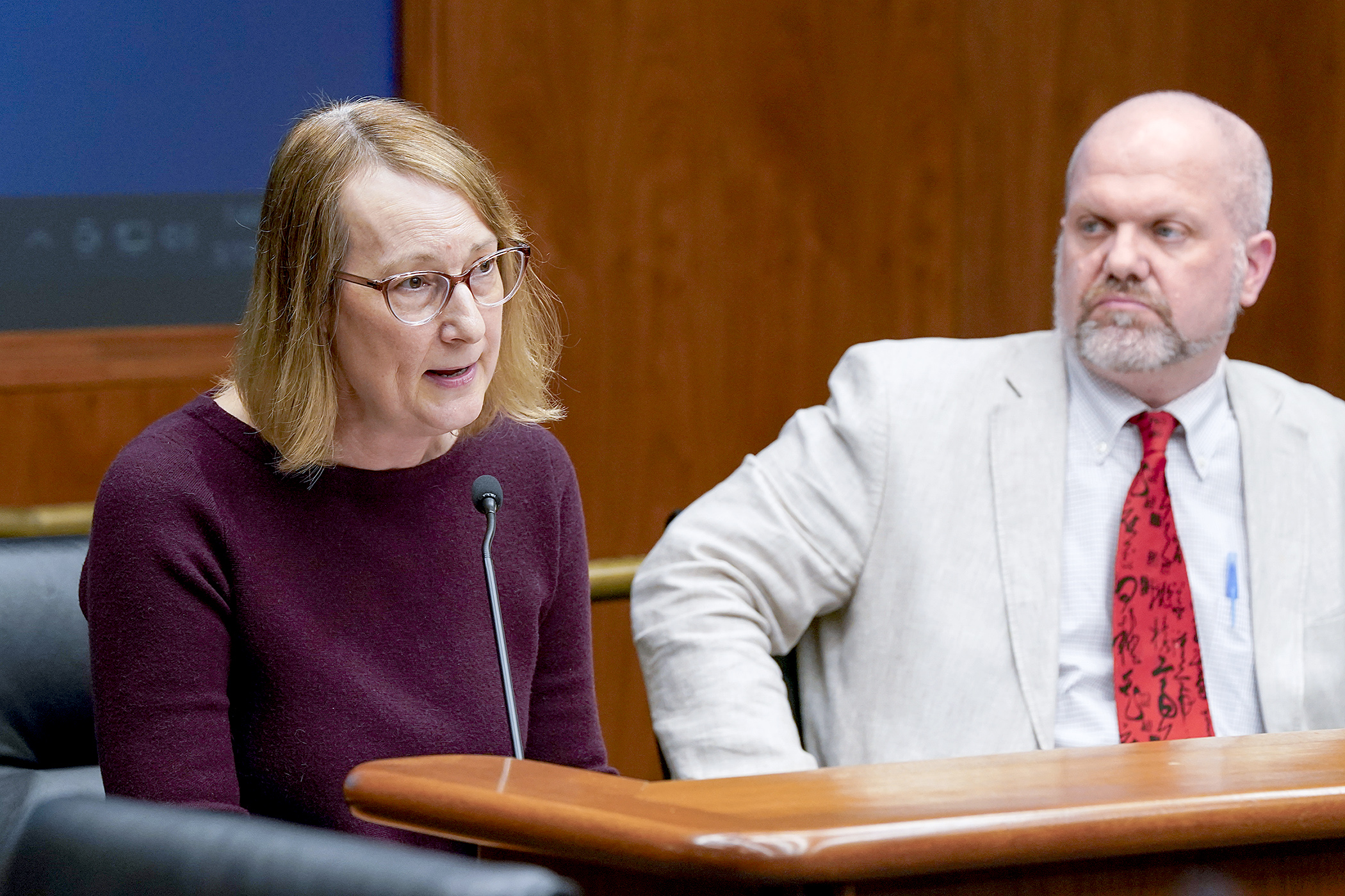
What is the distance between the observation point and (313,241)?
4.44ft

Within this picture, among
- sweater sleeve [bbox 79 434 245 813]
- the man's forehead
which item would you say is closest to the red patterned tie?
the man's forehead

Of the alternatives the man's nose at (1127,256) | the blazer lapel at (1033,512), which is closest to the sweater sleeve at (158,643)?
the blazer lapel at (1033,512)

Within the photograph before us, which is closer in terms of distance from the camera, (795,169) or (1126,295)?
(1126,295)

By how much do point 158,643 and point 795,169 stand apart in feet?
6.54

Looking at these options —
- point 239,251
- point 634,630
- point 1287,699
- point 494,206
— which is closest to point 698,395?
point 239,251

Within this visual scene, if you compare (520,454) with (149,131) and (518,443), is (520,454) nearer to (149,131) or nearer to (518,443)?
(518,443)

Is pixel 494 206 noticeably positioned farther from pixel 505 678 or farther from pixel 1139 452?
pixel 1139 452

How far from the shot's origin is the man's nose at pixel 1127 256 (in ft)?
6.36

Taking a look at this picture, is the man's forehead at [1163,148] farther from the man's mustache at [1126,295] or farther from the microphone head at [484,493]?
the microphone head at [484,493]

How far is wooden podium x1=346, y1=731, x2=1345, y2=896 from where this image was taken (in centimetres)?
73

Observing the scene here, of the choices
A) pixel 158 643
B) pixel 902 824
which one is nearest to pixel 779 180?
pixel 158 643

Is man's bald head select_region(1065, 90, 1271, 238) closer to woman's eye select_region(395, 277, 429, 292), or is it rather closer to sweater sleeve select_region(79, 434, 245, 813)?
woman's eye select_region(395, 277, 429, 292)

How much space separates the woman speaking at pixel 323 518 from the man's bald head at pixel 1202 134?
3.06 ft

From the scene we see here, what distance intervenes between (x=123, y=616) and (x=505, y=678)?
1.08 feet
